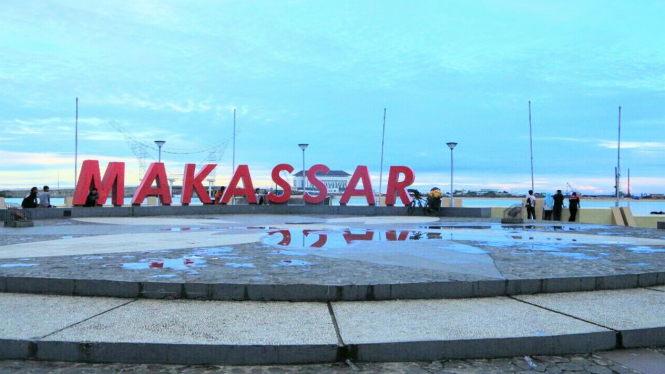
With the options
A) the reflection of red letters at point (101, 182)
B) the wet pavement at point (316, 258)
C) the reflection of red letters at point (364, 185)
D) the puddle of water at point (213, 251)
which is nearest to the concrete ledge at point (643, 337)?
the wet pavement at point (316, 258)

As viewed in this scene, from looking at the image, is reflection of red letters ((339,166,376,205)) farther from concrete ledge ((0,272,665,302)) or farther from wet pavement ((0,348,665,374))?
wet pavement ((0,348,665,374))

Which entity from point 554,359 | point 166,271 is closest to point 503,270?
point 554,359

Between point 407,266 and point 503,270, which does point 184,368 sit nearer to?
point 407,266

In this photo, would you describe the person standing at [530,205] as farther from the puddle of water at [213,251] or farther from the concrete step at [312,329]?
the concrete step at [312,329]

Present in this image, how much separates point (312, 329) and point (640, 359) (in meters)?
3.43

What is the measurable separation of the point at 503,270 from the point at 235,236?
28.2 ft

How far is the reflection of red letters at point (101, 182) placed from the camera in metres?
25.2

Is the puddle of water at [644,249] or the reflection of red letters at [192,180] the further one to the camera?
the reflection of red letters at [192,180]

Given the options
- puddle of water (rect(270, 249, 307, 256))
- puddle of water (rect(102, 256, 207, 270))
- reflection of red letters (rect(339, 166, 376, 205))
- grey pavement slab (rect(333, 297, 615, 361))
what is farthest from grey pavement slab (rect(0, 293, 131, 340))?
reflection of red letters (rect(339, 166, 376, 205))

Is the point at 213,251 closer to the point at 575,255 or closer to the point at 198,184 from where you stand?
the point at 575,255

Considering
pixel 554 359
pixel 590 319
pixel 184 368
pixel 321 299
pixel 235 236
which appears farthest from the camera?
pixel 235 236

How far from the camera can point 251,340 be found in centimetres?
516

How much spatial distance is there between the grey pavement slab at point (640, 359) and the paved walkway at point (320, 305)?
0.12 meters

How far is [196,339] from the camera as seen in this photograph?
16.9 feet
